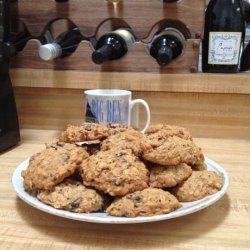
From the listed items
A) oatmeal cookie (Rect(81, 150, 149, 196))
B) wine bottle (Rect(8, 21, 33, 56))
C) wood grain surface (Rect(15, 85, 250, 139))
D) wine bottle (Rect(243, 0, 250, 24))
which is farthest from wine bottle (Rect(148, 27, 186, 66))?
oatmeal cookie (Rect(81, 150, 149, 196))

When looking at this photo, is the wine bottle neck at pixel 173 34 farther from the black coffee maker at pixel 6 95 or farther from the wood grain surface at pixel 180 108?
the black coffee maker at pixel 6 95

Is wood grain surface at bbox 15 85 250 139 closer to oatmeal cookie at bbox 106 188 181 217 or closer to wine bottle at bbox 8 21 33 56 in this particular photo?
wine bottle at bbox 8 21 33 56

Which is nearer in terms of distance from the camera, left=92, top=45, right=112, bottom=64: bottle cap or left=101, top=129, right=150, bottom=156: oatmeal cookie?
left=101, top=129, right=150, bottom=156: oatmeal cookie

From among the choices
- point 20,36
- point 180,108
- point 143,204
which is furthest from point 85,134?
point 20,36

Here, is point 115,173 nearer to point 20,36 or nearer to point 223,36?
point 223,36

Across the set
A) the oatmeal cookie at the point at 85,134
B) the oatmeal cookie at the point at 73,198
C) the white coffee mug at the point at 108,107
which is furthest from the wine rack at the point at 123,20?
the oatmeal cookie at the point at 73,198

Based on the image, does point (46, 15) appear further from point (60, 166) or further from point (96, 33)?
point (60, 166)

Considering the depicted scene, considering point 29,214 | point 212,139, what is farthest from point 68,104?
point 29,214
